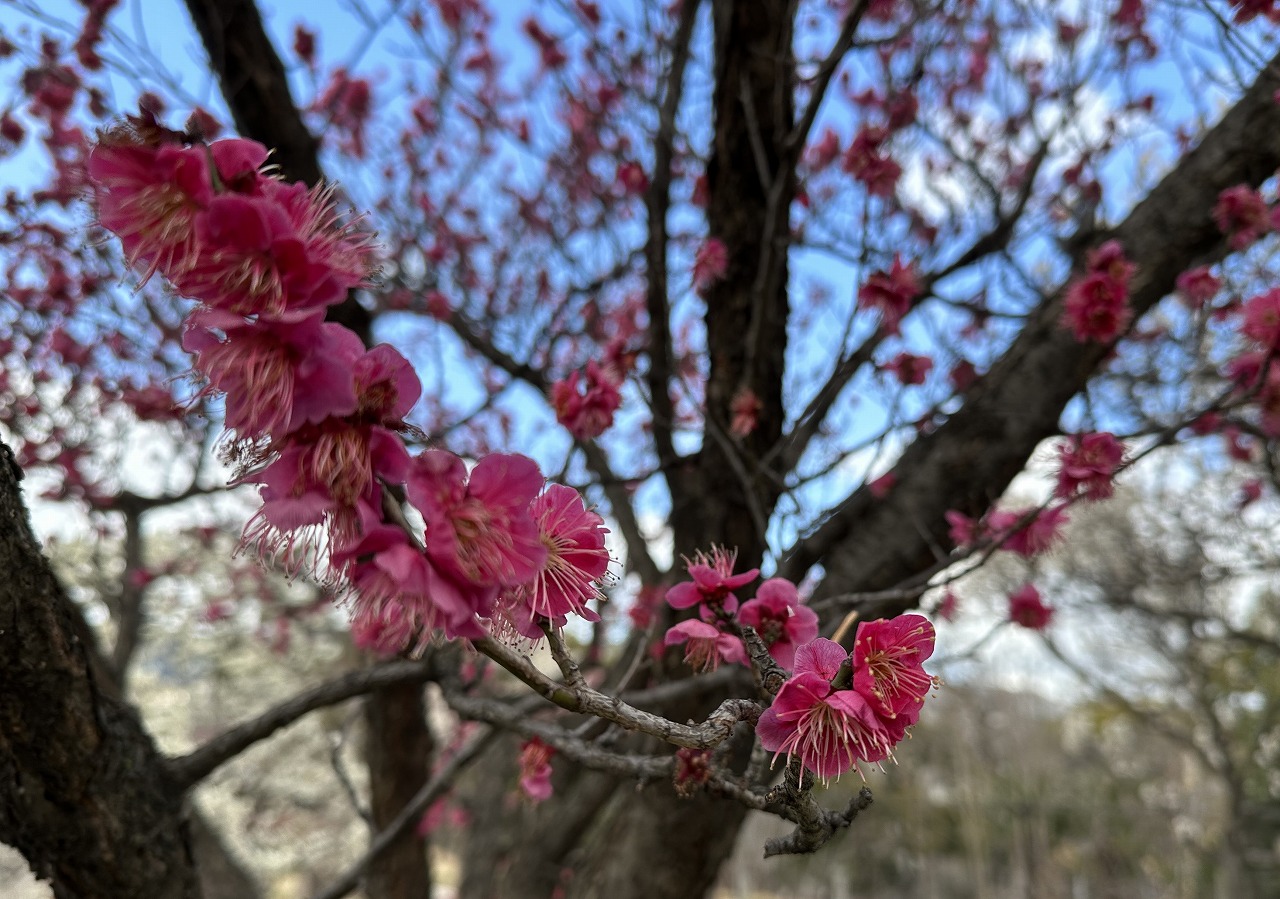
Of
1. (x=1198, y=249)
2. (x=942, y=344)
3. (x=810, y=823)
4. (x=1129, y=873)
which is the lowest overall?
(x=1129, y=873)

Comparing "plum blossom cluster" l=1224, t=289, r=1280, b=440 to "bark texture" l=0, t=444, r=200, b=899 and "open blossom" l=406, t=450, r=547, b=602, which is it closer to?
"open blossom" l=406, t=450, r=547, b=602

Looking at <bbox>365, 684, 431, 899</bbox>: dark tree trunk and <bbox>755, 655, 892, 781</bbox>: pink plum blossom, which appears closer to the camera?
<bbox>755, 655, 892, 781</bbox>: pink plum blossom

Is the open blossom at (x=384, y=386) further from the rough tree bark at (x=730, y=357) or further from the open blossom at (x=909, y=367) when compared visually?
the open blossom at (x=909, y=367)

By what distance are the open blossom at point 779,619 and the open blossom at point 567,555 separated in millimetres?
345

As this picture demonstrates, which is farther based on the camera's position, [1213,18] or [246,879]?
[246,879]

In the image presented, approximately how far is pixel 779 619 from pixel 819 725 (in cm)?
31

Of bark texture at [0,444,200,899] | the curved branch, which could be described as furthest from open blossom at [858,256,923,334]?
bark texture at [0,444,200,899]

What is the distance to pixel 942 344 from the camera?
11.7ft

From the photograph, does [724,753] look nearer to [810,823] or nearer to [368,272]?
[810,823]

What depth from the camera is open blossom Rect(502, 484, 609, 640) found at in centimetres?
88

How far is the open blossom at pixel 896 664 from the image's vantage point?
857 mm

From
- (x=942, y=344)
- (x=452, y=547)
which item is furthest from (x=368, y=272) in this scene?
(x=942, y=344)

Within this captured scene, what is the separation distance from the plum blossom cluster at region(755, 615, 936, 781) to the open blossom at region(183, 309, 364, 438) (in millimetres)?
584

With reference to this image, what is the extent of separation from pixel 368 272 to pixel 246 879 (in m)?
3.92
